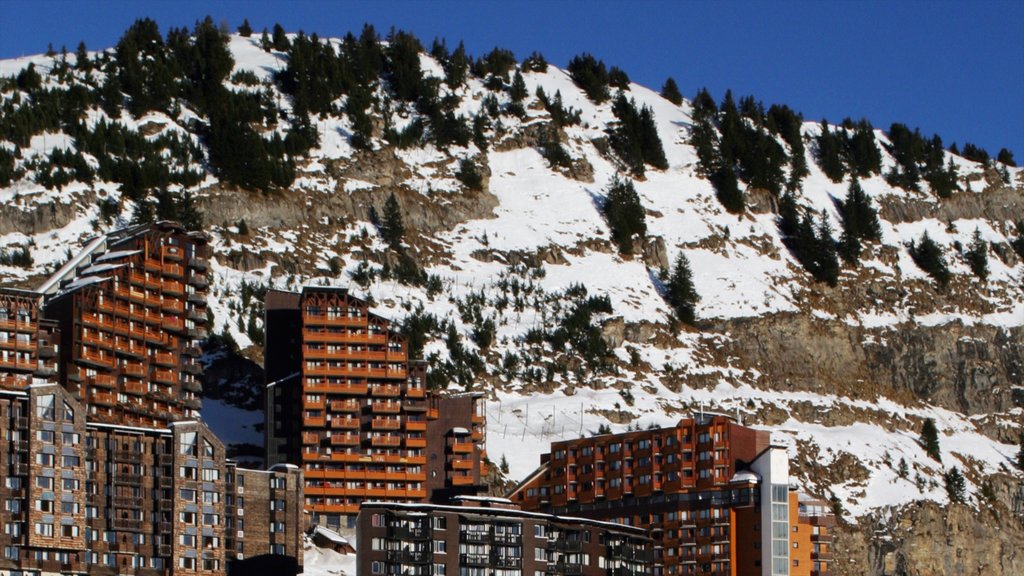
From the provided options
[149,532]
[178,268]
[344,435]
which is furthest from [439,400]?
[149,532]

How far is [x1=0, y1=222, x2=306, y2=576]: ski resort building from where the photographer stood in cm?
14112

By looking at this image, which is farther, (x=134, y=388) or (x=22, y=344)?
(x=134, y=388)

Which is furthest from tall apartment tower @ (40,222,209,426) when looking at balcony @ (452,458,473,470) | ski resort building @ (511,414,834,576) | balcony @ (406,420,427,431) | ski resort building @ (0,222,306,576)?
ski resort building @ (511,414,834,576)

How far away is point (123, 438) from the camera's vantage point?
146375mm

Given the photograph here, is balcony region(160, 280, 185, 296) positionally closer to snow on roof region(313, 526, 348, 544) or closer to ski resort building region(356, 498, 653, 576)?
snow on roof region(313, 526, 348, 544)

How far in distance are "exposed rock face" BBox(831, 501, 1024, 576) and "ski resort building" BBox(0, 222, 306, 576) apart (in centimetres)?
5029

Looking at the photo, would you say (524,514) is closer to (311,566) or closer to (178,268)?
(311,566)

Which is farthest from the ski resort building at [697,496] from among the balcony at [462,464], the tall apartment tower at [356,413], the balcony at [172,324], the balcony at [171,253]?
the balcony at [171,253]

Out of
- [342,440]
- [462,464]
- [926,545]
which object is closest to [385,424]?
[342,440]

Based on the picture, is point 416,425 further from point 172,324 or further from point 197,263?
point 197,263

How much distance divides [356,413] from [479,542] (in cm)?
2816

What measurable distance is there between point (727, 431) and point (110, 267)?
47369 millimetres

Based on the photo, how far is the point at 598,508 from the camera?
178125 mm

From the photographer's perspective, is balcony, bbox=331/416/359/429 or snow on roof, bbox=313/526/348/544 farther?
balcony, bbox=331/416/359/429
